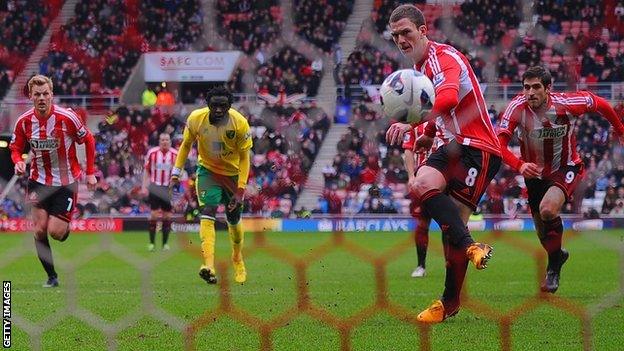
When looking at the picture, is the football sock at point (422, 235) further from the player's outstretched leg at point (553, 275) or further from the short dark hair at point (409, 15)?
the short dark hair at point (409, 15)

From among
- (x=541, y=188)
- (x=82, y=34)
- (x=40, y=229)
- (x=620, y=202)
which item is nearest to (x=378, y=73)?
(x=541, y=188)

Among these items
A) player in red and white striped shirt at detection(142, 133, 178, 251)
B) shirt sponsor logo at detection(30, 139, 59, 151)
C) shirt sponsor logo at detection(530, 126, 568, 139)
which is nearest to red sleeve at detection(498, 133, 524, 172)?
shirt sponsor logo at detection(530, 126, 568, 139)

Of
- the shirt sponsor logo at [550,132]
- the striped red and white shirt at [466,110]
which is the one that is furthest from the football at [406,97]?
the shirt sponsor logo at [550,132]

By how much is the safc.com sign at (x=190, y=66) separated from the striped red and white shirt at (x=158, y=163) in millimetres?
3323

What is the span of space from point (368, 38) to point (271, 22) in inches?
24.3

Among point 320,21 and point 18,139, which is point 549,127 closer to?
point 320,21

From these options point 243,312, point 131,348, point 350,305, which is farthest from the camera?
point 350,305

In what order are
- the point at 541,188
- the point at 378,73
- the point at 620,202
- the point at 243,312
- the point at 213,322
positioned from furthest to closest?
the point at 620,202, the point at 541,188, the point at 378,73, the point at 243,312, the point at 213,322

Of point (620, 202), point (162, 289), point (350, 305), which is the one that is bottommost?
point (620, 202)

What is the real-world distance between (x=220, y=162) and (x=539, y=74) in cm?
275

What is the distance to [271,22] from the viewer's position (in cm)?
595

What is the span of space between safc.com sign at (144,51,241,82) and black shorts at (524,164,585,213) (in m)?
2.24

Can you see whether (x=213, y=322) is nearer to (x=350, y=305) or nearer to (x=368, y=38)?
(x=350, y=305)

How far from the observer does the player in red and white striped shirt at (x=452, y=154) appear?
15.8 feet
